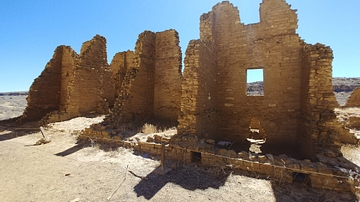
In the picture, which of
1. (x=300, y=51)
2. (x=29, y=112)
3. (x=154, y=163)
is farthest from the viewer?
(x=29, y=112)

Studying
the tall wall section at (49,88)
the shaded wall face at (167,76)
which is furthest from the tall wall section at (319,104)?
the tall wall section at (49,88)

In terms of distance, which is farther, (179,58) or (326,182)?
(179,58)

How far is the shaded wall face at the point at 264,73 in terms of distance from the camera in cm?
717

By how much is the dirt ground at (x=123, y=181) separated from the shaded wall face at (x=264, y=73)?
2396 millimetres

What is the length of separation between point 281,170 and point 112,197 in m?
4.05

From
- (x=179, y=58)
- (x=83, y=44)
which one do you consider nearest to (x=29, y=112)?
(x=83, y=44)

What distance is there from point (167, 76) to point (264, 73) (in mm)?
4789

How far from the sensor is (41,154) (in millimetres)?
6473

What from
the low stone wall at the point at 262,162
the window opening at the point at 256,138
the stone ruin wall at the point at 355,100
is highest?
the stone ruin wall at the point at 355,100

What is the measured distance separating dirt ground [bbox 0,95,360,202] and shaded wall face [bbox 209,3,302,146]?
240 cm

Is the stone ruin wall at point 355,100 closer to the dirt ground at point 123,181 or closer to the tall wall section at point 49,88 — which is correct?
the dirt ground at point 123,181

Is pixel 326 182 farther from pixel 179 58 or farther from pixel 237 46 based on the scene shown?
pixel 179 58

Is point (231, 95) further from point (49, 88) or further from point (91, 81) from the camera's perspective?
point (49, 88)

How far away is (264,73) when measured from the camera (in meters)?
7.61
